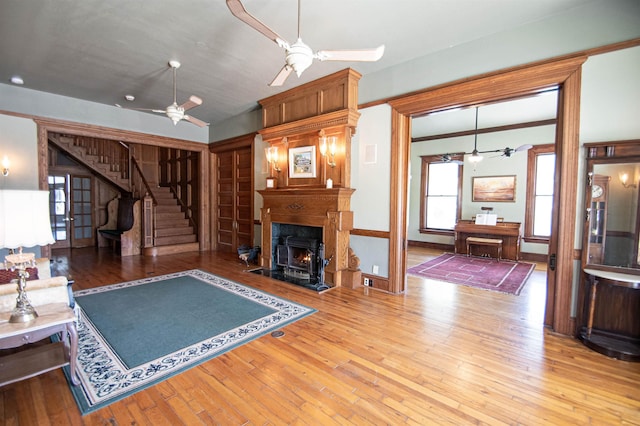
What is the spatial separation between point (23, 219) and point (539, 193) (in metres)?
9.17

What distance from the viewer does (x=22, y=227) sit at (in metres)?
1.92

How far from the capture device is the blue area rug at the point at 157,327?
2359 millimetres

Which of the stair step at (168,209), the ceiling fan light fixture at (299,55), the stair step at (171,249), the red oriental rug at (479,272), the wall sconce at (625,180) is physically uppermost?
the ceiling fan light fixture at (299,55)

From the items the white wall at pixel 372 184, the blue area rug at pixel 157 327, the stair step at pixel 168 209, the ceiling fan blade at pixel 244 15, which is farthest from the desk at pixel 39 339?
the stair step at pixel 168 209

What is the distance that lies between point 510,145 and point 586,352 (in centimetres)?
601

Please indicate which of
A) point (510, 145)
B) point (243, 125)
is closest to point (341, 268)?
point (243, 125)

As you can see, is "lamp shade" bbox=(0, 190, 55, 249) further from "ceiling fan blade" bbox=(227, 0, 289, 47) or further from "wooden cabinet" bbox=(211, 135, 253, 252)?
"wooden cabinet" bbox=(211, 135, 253, 252)

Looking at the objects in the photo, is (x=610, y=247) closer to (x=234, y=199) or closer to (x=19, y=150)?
(x=234, y=199)

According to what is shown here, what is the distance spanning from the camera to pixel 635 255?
9.37 feet

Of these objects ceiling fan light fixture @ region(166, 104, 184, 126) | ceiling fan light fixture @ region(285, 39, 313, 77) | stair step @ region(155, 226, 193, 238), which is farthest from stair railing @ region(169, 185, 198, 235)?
ceiling fan light fixture @ region(285, 39, 313, 77)

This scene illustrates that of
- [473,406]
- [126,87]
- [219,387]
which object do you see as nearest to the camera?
[473,406]

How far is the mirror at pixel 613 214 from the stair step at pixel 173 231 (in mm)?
8244

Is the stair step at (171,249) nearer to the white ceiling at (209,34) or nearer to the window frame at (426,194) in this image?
the white ceiling at (209,34)

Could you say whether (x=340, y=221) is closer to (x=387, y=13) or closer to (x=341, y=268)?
(x=341, y=268)
